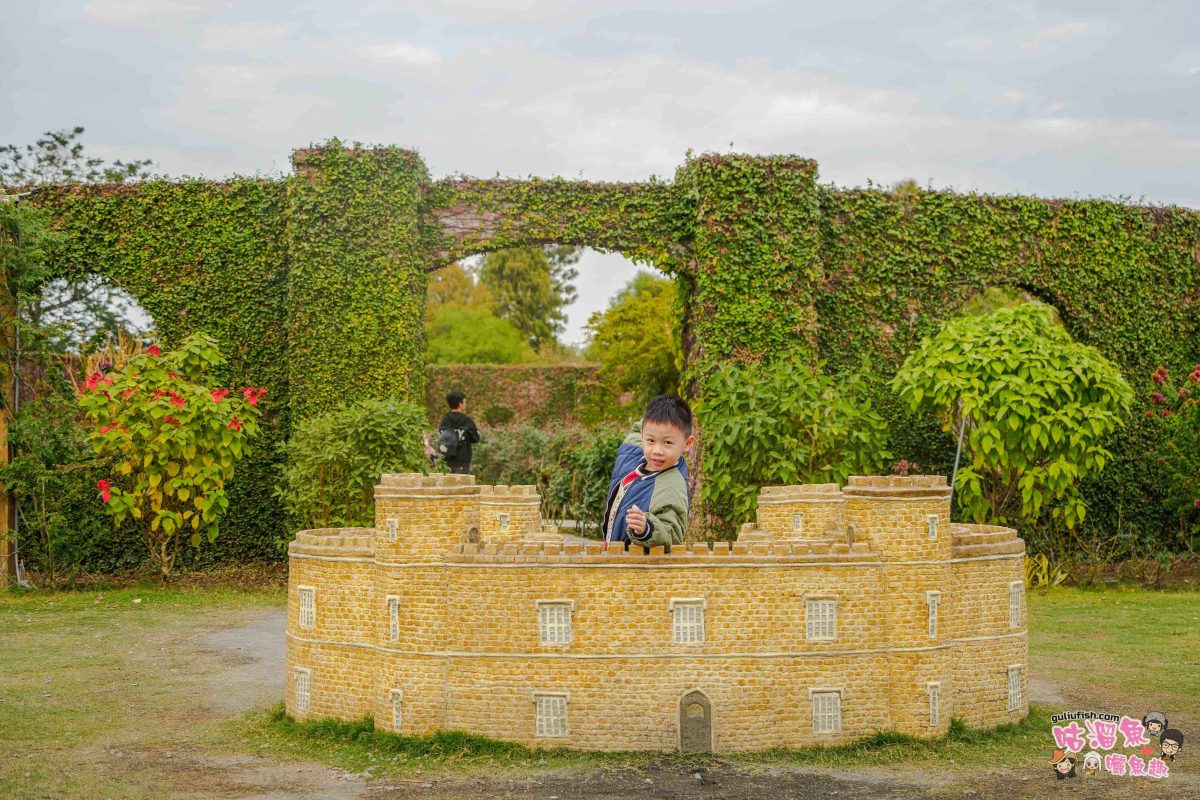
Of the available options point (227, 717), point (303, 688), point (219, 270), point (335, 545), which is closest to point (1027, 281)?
point (219, 270)

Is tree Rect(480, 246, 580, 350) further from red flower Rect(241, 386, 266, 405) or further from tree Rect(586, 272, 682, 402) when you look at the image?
red flower Rect(241, 386, 266, 405)

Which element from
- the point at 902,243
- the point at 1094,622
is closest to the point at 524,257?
the point at 902,243

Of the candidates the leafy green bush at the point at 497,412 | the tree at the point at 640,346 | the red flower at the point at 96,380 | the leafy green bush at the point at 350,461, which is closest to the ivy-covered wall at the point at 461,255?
the leafy green bush at the point at 350,461

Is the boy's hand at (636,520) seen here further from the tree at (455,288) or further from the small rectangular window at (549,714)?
the tree at (455,288)

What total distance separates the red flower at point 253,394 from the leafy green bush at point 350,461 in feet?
2.86

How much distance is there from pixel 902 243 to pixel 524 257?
123ft

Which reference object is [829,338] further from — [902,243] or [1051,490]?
[1051,490]

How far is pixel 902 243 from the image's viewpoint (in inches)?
619

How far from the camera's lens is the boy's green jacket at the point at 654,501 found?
706 centimetres

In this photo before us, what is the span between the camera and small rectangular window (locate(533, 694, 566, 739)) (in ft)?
23.7

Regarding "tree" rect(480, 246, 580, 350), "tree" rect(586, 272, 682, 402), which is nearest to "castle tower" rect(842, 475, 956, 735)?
"tree" rect(586, 272, 682, 402)

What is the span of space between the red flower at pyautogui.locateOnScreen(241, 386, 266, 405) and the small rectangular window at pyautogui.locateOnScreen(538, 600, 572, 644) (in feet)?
25.7

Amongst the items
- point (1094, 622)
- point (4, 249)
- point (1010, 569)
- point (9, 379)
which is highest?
point (4, 249)

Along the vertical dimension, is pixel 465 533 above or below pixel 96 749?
above
